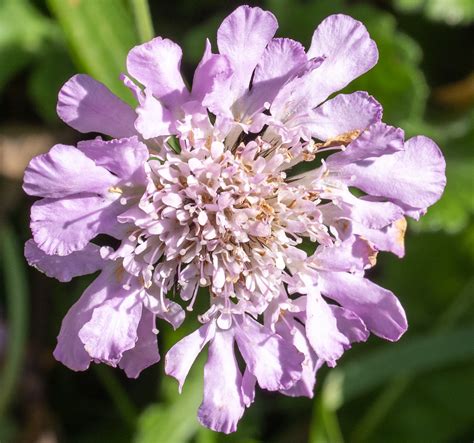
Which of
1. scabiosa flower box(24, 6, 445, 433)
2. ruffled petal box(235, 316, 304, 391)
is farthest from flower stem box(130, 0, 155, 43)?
ruffled petal box(235, 316, 304, 391)

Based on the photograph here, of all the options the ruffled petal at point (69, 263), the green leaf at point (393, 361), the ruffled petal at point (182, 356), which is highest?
the ruffled petal at point (69, 263)

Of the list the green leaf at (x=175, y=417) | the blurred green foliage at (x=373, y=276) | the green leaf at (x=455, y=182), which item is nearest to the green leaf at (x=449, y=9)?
the blurred green foliage at (x=373, y=276)

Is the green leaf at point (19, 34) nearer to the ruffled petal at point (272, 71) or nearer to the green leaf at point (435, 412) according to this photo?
the ruffled petal at point (272, 71)

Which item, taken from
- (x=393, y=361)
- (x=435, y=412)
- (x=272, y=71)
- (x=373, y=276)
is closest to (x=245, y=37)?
(x=272, y=71)

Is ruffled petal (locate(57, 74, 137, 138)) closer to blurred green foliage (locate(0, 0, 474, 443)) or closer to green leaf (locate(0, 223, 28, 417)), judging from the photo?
blurred green foliage (locate(0, 0, 474, 443))

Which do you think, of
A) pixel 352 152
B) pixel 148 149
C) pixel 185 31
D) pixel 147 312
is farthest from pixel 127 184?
pixel 185 31

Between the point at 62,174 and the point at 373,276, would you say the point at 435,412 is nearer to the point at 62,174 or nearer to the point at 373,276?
the point at 373,276
